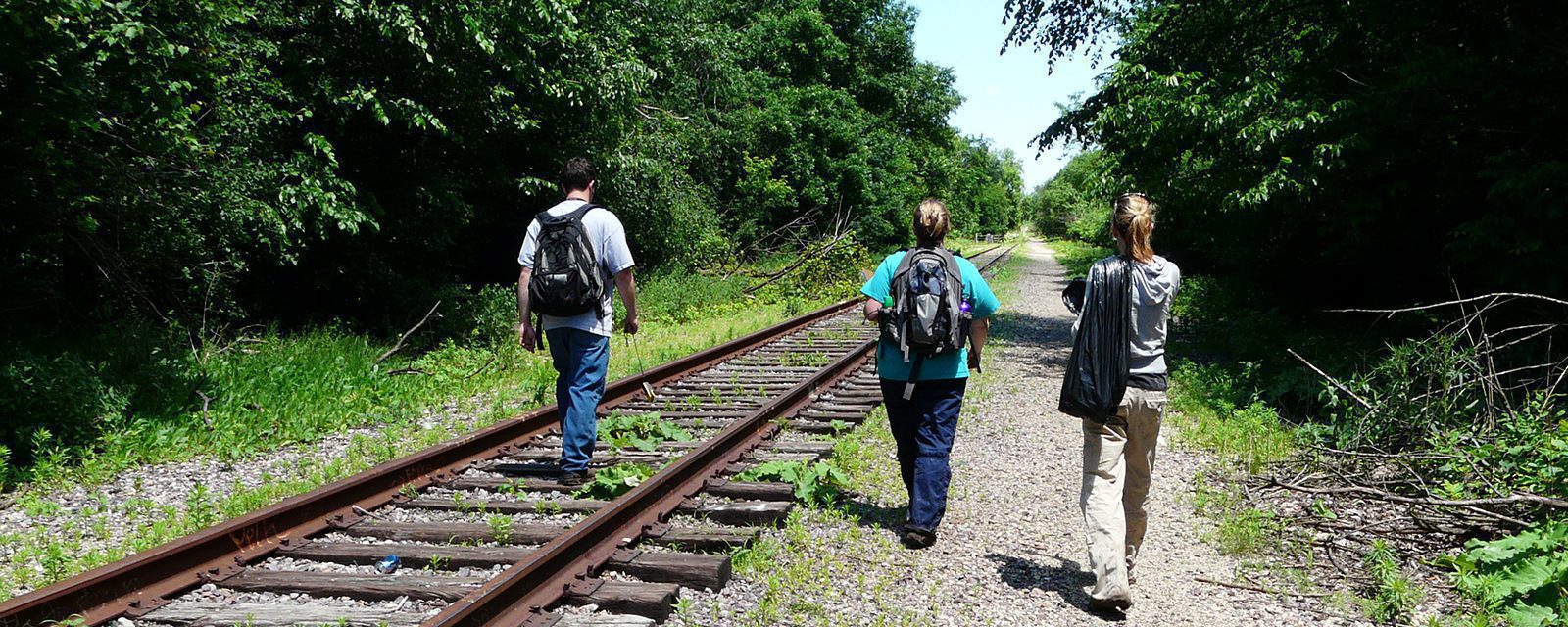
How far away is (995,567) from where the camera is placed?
4.85 meters

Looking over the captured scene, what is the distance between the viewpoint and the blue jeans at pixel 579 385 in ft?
18.8

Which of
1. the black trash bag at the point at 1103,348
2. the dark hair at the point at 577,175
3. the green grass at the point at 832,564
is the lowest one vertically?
the green grass at the point at 832,564

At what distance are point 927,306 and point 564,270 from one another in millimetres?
2099

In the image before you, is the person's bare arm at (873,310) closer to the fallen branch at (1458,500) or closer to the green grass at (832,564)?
the green grass at (832,564)

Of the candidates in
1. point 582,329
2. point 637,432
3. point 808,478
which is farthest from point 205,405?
point 808,478

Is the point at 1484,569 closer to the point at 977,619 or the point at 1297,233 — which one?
the point at 977,619

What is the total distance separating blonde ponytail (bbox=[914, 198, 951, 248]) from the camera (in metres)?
4.92

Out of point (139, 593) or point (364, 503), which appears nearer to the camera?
point (139, 593)

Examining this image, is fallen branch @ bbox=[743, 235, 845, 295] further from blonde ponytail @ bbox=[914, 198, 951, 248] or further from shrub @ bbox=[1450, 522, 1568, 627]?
shrub @ bbox=[1450, 522, 1568, 627]

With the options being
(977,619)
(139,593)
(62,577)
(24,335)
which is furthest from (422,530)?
(24,335)

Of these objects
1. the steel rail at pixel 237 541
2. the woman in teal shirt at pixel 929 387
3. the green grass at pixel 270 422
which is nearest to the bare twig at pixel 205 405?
the green grass at pixel 270 422

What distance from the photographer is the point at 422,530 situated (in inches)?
190

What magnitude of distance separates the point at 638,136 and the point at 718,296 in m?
3.45

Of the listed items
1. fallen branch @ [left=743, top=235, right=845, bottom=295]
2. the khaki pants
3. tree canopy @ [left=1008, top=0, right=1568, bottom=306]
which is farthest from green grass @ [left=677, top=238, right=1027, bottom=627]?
fallen branch @ [left=743, top=235, right=845, bottom=295]
